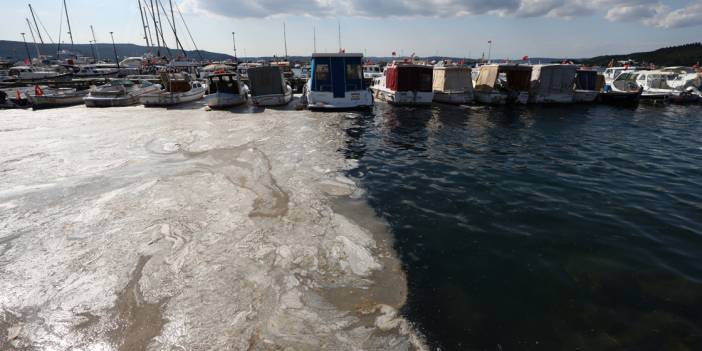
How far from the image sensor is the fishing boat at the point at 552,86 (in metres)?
27.2

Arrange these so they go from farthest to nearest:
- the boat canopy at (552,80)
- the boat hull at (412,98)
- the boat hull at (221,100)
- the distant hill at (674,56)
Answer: the distant hill at (674,56), the boat canopy at (552,80), the boat hull at (412,98), the boat hull at (221,100)

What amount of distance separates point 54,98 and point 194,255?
29.2m

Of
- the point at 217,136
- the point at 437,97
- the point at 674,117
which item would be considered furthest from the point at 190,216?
the point at 674,117

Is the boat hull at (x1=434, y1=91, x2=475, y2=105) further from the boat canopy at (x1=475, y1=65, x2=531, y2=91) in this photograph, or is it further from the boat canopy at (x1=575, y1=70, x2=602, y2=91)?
the boat canopy at (x1=575, y1=70, x2=602, y2=91)

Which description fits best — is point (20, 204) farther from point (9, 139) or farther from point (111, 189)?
point (9, 139)

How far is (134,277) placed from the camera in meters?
5.35

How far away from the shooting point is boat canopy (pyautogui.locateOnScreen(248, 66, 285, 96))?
77.5ft

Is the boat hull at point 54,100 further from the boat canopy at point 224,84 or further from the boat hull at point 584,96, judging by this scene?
the boat hull at point 584,96

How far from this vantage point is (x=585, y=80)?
1158 inches

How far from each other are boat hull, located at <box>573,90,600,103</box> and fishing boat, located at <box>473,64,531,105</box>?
447 cm

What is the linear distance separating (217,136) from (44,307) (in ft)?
37.8

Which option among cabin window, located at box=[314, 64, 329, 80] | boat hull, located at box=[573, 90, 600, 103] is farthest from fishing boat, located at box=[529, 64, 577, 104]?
cabin window, located at box=[314, 64, 329, 80]

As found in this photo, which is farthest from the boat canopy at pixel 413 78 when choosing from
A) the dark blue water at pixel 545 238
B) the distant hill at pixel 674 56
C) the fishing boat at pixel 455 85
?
the distant hill at pixel 674 56

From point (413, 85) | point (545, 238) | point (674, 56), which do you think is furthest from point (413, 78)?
point (674, 56)
